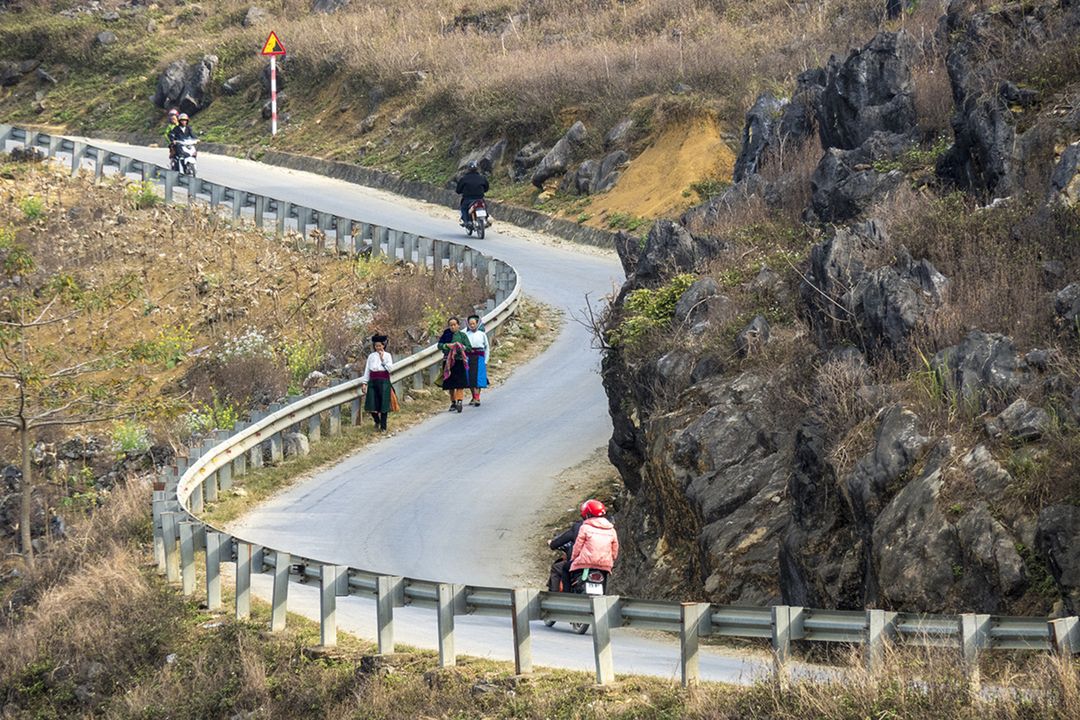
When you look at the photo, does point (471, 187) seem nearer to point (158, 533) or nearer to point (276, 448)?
point (276, 448)

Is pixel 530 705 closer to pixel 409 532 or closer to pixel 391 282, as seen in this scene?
pixel 409 532

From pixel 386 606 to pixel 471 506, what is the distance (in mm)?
6523

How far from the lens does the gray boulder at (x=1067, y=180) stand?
1781 centimetres

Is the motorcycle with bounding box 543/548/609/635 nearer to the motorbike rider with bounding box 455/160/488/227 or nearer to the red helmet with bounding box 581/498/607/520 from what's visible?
the red helmet with bounding box 581/498/607/520

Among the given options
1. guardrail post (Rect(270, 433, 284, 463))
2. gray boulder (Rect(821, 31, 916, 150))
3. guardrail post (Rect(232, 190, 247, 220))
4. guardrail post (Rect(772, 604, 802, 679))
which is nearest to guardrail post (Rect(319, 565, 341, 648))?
guardrail post (Rect(772, 604, 802, 679))

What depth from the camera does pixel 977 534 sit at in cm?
1326

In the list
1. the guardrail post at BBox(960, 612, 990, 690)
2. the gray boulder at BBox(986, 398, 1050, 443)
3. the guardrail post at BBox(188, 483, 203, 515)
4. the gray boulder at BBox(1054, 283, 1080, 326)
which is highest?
the gray boulder at BBox(1054, 283, 1080, 326)

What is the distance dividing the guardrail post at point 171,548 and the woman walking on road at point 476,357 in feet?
28.5

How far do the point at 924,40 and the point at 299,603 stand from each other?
15.1 metres

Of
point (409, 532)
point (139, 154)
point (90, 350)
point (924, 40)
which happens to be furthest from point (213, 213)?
point (409, 532)

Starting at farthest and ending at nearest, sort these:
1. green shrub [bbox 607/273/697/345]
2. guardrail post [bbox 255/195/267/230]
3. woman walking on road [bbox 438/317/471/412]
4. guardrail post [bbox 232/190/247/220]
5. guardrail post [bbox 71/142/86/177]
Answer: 1. guardrail post [bbox 71/142/86/177]
2. guardrail post [bbox 232/190/247/220]
3. guardrail post [bbox 255/195/267/230]
4. woman walking on road [bbox 438/317/471/412]
5. green shrub [bbox 607/273/697/345]

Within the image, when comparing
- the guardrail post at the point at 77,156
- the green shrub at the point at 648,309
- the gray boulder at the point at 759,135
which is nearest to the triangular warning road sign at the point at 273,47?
the guardrail post at the point at 77,156

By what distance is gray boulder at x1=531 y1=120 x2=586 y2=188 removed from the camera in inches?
1704

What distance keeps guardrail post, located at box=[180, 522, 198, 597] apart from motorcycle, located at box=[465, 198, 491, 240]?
21724 mm
